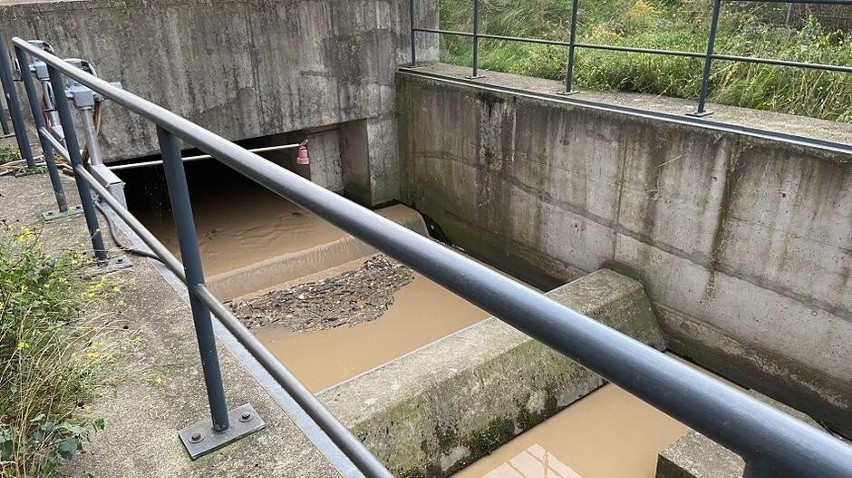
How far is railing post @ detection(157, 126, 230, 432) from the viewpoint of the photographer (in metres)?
1.39

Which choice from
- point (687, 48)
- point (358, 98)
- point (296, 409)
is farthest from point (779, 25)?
point (296, 409)

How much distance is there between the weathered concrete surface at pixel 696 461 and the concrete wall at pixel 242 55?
5025 mm

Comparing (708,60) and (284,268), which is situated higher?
(708,60)

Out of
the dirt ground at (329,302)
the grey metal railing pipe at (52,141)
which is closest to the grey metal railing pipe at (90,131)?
the grey metal railing pipe at (52,141)

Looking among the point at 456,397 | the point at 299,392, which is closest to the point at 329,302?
the point at 456,397

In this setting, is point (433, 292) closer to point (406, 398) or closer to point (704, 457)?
point (406, 398)

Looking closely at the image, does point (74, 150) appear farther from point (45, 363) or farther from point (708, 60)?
point (708, 60)

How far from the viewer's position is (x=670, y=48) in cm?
636

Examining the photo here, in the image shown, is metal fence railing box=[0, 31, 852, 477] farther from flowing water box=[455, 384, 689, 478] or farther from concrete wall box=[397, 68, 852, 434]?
concrete wall box=[397, 68, 852, 434]

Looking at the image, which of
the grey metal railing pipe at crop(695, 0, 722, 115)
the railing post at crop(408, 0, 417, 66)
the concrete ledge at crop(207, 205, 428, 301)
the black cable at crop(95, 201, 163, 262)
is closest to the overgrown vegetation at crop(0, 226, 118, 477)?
the black cable at crop(95, 201, 163, 262)

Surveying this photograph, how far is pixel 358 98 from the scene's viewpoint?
723 cm

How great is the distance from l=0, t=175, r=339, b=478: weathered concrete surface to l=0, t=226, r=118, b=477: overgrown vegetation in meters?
0.08

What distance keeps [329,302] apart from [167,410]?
432cm

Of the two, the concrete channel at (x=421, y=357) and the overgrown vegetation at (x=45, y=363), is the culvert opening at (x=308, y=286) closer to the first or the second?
the concrete channel at (x=421, y=357)
